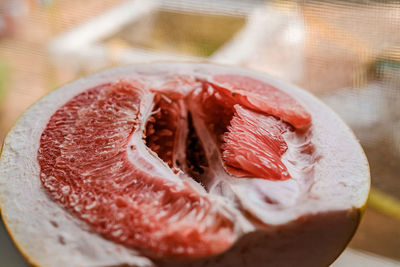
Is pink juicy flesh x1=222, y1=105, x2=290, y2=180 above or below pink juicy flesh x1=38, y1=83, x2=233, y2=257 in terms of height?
above

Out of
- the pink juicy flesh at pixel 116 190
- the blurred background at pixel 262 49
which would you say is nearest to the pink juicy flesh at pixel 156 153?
the pink juicy flesh at pixel 116 190

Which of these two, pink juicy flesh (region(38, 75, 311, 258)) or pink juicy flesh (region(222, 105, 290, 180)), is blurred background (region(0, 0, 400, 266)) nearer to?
pink juicy flesh (region(38, 75, 311, 258))

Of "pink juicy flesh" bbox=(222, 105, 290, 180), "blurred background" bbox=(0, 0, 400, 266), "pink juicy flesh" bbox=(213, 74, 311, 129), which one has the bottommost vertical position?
"blurred background" bbox=(0, 0, 400, 266)

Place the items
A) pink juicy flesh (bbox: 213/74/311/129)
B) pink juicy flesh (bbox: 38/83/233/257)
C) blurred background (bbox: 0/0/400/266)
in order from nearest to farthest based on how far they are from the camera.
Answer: pink juicy flesh (bbox: 38/83/233/257), pink juicy flesh (bbox: 213/74/311/129), blurred background (bbox: 0/0/400/266)

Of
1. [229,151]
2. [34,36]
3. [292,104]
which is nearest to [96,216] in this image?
[229,151]

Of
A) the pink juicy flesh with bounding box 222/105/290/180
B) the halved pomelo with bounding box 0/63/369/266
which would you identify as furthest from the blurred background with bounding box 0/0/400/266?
the pink juicy flesh with bounding box 222/105/290/180

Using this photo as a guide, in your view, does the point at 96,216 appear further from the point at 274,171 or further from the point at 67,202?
the point at 274,171
